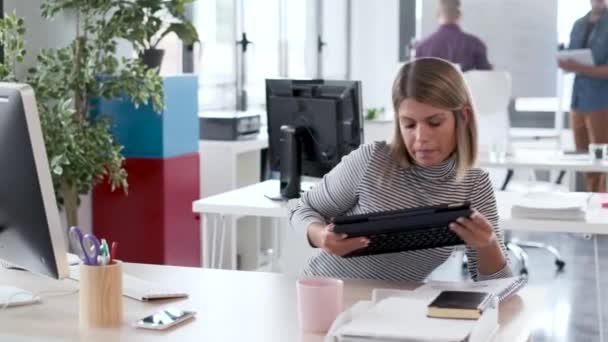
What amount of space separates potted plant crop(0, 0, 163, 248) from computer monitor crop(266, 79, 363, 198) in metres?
0.74

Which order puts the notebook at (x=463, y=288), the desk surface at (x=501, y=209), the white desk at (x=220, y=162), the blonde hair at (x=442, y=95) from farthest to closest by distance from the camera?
the white desk at (x=220, y=162), the desk surface at (x=501, y=209), the blonde hair at (x=442, y=95), the notebook at (x=463, y=288)

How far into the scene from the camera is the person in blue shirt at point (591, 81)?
242 inches

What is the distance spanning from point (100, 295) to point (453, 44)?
4770mm

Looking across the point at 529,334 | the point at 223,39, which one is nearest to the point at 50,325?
the point at 529,334

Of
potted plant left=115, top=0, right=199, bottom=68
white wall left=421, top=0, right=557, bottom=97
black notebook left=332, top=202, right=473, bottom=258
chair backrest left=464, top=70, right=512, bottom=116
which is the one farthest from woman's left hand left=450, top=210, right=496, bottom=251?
white wall left=421, top=0, right=557, bottom=97

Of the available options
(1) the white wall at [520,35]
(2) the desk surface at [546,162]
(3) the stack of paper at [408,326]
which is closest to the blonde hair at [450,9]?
(1) the white wall at [520,35]

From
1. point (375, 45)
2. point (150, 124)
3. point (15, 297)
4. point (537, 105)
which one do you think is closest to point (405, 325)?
point (15, 297)

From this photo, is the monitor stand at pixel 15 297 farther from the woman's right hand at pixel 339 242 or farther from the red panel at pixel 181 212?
the red panel at pixel 181 212

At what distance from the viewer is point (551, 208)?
11.1 ft

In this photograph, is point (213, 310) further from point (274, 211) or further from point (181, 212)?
point (181, 212)

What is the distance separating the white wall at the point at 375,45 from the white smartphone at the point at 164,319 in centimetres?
687

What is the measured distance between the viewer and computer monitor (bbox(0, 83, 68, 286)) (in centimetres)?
187

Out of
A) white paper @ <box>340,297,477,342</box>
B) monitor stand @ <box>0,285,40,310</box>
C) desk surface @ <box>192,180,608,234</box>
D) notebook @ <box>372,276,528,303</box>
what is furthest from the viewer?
desk surface @ <box>192,180,608,234</box>

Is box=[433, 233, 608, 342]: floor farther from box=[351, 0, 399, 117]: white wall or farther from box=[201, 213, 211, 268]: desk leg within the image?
box=[351, 0, 399, 117]: white wall
